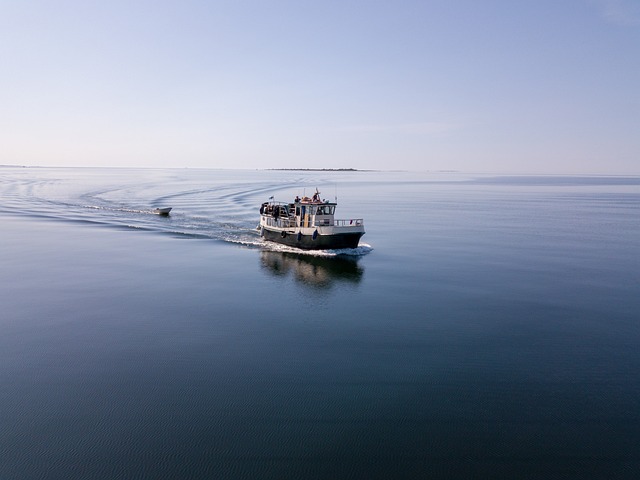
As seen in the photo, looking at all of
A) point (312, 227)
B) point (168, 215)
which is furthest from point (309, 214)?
point (168, 215)

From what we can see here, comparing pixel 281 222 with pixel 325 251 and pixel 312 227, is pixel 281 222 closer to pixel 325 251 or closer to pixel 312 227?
pixel 312 227

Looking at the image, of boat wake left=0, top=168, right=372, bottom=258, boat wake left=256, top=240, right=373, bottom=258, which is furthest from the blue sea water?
boat wake left=0, top=168, right=372, bottom=258

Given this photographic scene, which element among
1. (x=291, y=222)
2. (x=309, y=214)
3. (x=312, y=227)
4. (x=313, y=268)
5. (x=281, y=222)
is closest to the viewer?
(x=313, y=268)

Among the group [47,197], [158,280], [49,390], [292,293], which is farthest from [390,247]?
[47,197]

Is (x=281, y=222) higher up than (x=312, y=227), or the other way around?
(x=281, y=222)

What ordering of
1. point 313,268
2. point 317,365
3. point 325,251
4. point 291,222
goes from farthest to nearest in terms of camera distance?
point 291,222 → point 325,251 → point 313,268 → point 317,365

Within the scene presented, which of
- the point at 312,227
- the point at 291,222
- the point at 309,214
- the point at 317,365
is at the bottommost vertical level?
the point at 317,365

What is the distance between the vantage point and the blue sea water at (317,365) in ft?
59.3

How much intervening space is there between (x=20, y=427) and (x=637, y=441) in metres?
27.5

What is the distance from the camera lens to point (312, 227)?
58.6 meters

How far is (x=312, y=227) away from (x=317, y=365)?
33909 mm

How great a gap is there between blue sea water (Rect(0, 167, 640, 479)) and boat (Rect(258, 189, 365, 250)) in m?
4.33

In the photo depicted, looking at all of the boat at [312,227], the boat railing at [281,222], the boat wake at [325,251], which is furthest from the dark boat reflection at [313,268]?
the boat railing at [281,222]

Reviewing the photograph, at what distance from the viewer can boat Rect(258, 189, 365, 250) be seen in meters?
57.8
